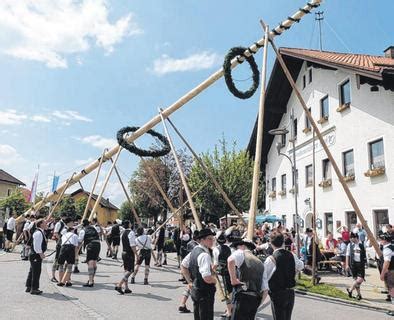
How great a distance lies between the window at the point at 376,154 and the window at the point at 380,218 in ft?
6.37

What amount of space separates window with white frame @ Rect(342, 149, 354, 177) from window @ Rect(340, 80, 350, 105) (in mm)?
2609

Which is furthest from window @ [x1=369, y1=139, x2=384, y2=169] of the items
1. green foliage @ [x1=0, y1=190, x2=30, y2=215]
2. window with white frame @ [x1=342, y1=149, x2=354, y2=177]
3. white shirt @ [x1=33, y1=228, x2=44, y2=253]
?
green foliage @ [x1=0, y1=190, x2=30, y2=215]

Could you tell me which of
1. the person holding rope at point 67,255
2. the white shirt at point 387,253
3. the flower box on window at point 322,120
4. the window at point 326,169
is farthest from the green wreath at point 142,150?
the white shirt at point 387,253

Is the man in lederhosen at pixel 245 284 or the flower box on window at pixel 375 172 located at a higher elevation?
the flower box on window at pixel 375 172

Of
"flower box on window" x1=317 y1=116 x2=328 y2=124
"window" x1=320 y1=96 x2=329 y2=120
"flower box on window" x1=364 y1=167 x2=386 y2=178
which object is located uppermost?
"window" x1=320 y1=96 x2=329 y2=120

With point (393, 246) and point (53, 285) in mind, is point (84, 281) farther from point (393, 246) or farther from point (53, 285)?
point (393, 246)

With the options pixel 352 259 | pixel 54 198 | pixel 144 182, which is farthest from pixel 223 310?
pixel 144 182

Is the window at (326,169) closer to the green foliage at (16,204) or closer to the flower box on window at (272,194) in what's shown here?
the flower box on window at (272,194)

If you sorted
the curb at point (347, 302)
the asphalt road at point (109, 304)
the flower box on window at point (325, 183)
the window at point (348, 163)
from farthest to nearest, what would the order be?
1. the flower box on window at point (325, 183)
2. the window at point (348, 163)
3. the curb at point (347, 302)
4. the asphalt road at point (109, 304)

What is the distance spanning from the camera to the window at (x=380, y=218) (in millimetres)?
15459

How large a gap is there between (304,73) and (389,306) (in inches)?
678

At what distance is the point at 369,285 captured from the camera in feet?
37.9

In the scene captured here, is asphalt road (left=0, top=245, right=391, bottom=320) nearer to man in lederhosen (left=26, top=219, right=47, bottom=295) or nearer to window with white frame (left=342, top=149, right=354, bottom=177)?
man in lederhosen (left=26, top=219, right=47, bottom=295)

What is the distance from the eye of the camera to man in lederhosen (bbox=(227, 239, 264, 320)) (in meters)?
4.77
